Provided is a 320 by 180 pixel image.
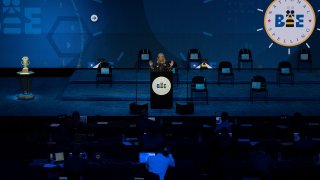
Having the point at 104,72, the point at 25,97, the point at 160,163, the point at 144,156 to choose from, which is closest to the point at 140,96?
the point at 104,72

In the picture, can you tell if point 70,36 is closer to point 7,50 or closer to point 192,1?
point 7,50

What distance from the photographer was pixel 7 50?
22.6 metres

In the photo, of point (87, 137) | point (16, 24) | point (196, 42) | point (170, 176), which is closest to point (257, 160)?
point (170, 176)

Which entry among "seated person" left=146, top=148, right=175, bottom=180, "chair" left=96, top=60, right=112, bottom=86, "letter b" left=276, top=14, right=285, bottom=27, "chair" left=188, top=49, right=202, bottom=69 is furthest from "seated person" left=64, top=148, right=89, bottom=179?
"letter b" left=276, top=14, right=285, bottom=27

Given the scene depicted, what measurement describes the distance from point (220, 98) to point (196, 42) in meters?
3.45

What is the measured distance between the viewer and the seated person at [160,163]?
449 inches

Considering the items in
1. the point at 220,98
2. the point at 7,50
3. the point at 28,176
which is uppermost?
the point at 7,50

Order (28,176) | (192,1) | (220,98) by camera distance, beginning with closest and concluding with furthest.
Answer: (28,176) → (220,98) → (192,1)

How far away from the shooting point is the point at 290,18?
2239 centimetres

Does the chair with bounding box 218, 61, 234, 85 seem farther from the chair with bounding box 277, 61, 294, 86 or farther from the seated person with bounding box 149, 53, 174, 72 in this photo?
the seated person with bounding box 149, 53, 174, 72

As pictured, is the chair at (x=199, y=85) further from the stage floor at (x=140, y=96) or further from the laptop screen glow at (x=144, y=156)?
the laptop screen glow at (x=144, y=156)

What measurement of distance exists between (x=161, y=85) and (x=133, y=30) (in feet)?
16.6

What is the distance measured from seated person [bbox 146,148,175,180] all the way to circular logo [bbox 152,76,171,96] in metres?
5.97

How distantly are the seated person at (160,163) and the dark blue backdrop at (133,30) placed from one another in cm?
1095
